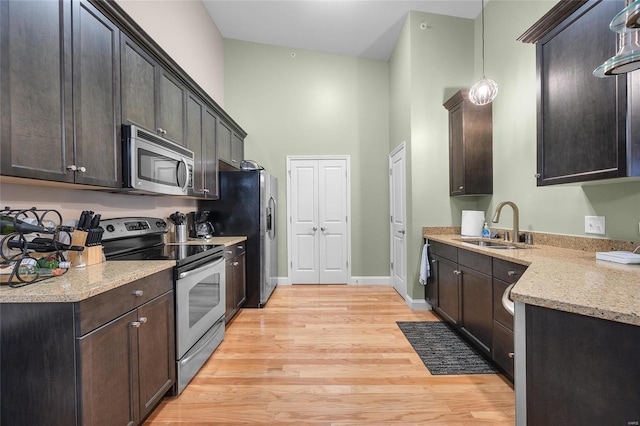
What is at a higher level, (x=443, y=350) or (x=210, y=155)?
(x=210, y=155)

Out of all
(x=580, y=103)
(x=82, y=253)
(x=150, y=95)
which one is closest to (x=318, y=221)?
(x=150, y=95)

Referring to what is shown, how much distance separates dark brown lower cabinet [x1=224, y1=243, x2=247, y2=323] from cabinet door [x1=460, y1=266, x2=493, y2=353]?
7.42 ft

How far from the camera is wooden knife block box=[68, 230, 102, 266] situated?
5.28ft

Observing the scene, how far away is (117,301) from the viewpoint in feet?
4.53

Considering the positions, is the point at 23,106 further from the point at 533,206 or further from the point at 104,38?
the point at 533,206

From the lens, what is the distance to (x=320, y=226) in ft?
15.8

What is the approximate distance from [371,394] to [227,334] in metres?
1.60

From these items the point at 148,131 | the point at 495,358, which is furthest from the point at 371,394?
the point at 148,131

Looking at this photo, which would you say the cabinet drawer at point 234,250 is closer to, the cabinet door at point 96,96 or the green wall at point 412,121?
the green wall at point 412,121

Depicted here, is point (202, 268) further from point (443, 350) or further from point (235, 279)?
point (443, 350)

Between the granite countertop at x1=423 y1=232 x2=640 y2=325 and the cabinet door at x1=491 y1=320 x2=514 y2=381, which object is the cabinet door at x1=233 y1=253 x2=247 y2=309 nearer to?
the cabinet door at x1=491 y1=320 x2=514 y2=381

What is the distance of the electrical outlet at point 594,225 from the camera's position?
204cm

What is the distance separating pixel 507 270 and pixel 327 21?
370cm

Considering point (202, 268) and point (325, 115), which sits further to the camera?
point (325, 115)
